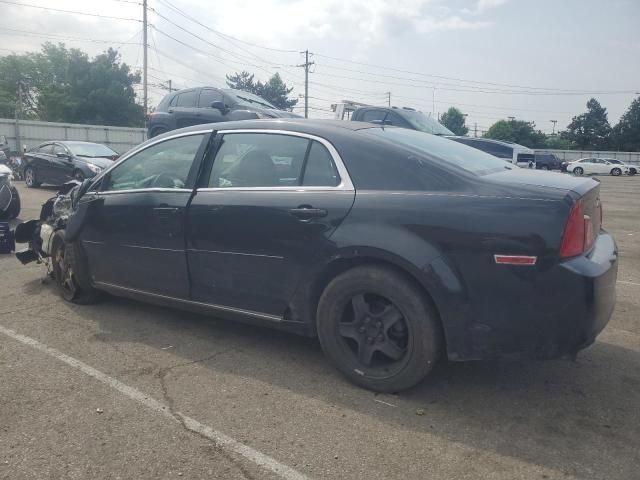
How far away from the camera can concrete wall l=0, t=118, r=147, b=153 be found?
27250mm

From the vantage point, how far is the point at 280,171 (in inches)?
143

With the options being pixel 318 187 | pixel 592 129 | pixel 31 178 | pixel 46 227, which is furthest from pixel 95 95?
pixel 592 129

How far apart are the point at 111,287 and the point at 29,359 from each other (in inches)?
37.9

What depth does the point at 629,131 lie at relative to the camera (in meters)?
71.4

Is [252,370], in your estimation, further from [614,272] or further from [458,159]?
[614,272]

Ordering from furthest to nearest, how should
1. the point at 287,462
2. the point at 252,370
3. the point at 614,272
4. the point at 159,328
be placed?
the point at 159,328
the point at 252,370
the point at 614,272
the point at 287,462

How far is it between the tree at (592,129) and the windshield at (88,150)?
71.8 metres

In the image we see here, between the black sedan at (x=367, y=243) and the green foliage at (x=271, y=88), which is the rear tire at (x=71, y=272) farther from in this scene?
the green foliage at (x=271, y=88)

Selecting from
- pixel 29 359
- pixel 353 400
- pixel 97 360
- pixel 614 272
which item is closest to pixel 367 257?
pixel 353 400

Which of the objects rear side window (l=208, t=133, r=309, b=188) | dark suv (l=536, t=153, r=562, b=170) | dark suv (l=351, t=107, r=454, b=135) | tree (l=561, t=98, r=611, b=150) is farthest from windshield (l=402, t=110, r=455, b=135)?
tree (l=561, t=98, r=611, b=150)

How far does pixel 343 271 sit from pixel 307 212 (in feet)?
1.38

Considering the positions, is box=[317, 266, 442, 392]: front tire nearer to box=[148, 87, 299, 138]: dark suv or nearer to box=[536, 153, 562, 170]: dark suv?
box=[148, 87, 299, 138]: dark suv

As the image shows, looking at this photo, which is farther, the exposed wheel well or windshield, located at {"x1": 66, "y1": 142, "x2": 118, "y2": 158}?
windshield, located at {"x1": 66, "y1": 142, "x2": 118, "y2": 158}

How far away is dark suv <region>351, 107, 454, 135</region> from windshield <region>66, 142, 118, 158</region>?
23.8ft
